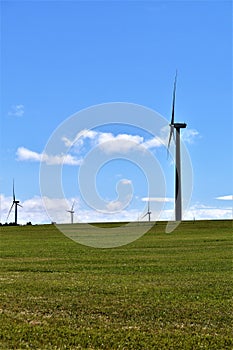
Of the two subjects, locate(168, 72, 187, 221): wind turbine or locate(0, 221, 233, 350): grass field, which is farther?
locate(168, 72, 187, 221): wind turbine

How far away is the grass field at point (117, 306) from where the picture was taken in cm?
1352

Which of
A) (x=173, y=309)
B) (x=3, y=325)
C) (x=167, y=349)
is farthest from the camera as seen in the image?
(x=173, y=309)

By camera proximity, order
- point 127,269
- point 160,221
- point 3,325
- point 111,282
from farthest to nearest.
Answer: point 160,221 < point 127,269 < point 111,282 < point 3,325

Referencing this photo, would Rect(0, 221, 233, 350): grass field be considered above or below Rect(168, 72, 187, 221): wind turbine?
below

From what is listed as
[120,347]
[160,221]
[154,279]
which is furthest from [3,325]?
[160,221]

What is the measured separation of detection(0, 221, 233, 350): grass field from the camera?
44.4ft

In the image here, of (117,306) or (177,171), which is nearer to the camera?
(117,306)

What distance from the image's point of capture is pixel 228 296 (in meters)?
19.3

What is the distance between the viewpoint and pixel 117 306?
56.4 feet

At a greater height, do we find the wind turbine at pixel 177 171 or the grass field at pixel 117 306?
the wind turbine at pixel 177 171

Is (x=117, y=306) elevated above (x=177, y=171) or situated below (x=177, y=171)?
below

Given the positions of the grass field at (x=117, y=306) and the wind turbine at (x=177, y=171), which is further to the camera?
the wind turbine at (x=177, y=171)

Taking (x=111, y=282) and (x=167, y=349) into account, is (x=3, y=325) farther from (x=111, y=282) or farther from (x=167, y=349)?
(x=111, y=282)

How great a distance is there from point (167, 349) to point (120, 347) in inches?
41.0
